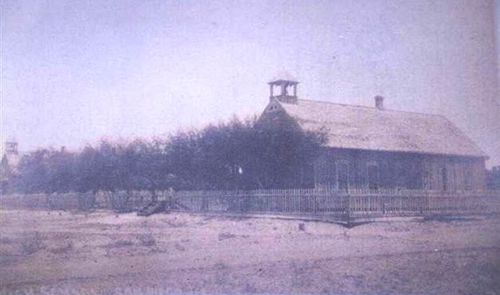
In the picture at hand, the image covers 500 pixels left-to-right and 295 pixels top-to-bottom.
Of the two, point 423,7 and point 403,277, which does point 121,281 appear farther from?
point 423,7

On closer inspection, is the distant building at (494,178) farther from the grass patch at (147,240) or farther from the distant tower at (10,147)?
A: the distant tower at (10,147)

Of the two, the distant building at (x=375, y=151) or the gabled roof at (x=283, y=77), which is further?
the distant building at (x=375, y=151)

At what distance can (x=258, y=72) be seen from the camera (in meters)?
8.67

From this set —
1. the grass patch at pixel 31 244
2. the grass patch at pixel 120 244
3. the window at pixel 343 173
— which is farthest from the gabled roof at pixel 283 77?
the window at pixel 343 173

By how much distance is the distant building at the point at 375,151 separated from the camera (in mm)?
12180

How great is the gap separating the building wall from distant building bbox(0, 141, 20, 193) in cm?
729

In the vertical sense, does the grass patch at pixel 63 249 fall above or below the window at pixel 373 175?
below

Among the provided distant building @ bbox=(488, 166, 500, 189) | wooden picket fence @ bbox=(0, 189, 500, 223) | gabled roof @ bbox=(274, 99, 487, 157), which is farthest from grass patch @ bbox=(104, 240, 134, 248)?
distant building @ bbox=(488, 166, 500, 189)

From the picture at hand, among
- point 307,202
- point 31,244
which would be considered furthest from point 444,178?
point 31,244

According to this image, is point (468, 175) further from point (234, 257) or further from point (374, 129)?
point (234, 257)

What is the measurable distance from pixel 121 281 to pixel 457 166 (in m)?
10.7

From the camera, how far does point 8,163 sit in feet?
28.2

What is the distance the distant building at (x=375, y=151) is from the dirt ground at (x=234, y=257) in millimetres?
2642

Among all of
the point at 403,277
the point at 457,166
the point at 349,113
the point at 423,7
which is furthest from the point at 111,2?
the point at 457,166
